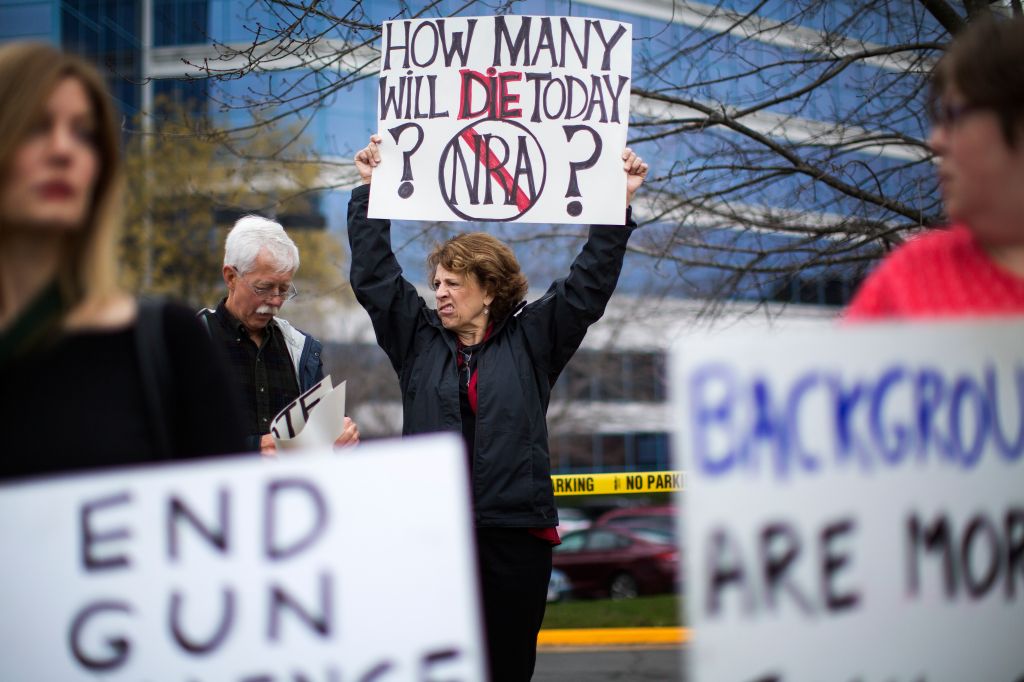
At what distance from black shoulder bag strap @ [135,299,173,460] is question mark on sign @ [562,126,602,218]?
9.57ft

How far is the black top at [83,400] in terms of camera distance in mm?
2139

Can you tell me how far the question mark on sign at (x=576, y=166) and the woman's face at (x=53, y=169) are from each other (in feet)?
9.60

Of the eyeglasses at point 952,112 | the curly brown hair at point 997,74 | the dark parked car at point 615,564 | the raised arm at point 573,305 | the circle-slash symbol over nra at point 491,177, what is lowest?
the dark parked car at point 615,564

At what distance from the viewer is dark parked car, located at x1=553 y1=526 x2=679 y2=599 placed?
57.6ft

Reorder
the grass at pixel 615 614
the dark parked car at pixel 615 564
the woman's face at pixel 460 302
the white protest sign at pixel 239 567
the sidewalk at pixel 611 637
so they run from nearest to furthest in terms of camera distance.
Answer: the white protest sign at pixel 239 567, the woman's face at pixel 460 302, the sidewalk at pixel 611 637, the grass at pixel 615 614, the dark parked car at pixel 615 564

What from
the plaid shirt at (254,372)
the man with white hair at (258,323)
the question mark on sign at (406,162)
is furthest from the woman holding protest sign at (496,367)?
the plaid shirt at (254,372)

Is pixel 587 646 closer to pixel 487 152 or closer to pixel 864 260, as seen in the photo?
pixel 864 260

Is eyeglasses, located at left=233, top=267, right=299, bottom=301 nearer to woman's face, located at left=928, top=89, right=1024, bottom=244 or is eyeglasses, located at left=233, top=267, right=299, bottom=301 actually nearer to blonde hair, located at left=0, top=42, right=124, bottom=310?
blonde hair, located at left=0, top=42, right=124, bottom=310

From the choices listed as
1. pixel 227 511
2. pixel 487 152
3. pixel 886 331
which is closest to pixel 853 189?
pixel 487 152

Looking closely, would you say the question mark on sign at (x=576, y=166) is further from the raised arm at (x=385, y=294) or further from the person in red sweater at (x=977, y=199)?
the person in red sweater at (x=977, y=199)

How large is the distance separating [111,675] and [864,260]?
7.01m

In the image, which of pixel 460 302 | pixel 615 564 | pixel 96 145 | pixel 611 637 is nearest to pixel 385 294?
pixel 460 302

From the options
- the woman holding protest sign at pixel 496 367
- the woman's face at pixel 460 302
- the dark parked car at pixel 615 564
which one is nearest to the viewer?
the woman holding protest sign at pixel 496 367

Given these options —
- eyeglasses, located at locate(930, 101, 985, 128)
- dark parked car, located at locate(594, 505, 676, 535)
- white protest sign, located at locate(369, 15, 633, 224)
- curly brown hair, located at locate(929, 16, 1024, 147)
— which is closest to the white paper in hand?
white protest sign, located at locate(369, 15, 633, 224)
